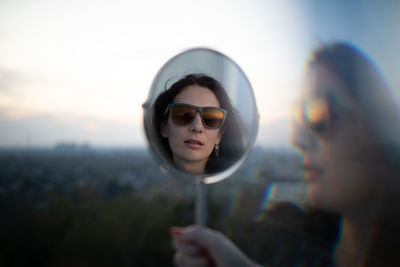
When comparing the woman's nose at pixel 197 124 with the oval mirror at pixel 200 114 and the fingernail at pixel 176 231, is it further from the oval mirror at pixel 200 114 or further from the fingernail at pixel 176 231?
the fingernail at pixel 176 231

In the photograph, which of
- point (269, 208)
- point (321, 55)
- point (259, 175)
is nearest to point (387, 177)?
point (321, 55)

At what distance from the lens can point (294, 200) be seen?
3.92 metres

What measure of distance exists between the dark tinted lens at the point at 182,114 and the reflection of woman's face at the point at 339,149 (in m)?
1.20

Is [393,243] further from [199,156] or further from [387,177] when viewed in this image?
[199,156]

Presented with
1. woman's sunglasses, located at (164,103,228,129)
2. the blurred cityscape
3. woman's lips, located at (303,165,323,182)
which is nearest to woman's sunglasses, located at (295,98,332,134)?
woman's lips, located at (303,165,323,182)

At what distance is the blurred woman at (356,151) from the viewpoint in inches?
78.4

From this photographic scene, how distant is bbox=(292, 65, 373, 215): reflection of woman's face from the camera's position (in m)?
1.98

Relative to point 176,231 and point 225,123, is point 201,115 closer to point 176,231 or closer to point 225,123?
point 225,123

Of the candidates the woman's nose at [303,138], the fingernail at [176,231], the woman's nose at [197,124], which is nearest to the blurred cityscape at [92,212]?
the woman's nose at [303,138]

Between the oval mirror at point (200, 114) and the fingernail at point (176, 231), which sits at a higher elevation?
the oval mirror at point (200, 114)

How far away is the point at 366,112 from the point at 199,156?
1.46 m

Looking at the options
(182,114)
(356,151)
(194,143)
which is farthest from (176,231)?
(356,151)

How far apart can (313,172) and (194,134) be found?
1282 millimetres

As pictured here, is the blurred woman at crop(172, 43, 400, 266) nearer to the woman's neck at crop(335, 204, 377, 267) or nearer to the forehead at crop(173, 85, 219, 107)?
the woman's neck at crop(335, 204, 377, 267)
